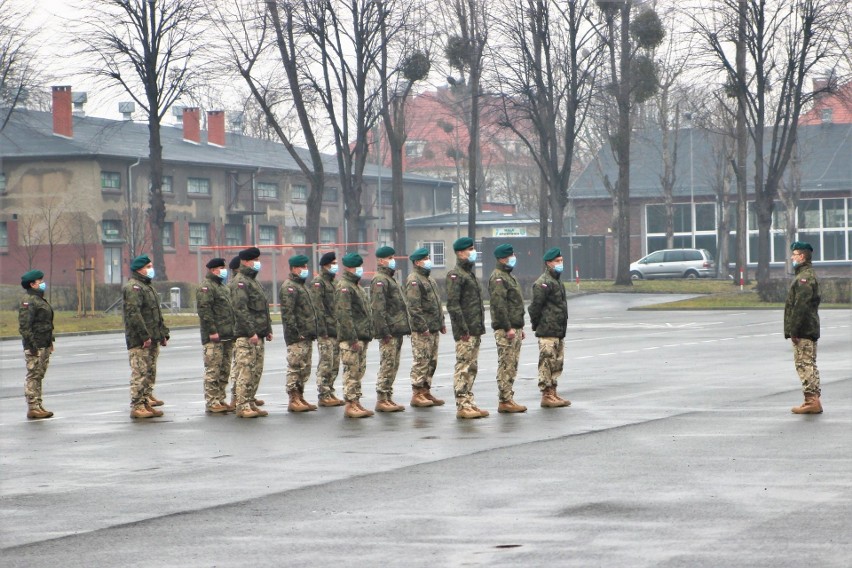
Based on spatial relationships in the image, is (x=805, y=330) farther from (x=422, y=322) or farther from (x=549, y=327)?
(x=422, y=322)

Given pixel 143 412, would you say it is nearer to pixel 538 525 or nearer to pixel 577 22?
pixel 538 525

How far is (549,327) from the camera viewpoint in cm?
1669

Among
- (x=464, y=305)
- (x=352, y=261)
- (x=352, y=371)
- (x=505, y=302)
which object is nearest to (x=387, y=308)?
(x=352, y=261)

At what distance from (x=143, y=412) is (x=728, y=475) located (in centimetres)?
759

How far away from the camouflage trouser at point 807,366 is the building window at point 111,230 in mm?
55172

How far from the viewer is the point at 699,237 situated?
82.2 m

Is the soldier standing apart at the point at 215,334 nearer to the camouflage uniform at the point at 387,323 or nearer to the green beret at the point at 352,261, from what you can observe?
the green beret at the point at 352,261

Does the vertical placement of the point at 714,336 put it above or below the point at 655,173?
below

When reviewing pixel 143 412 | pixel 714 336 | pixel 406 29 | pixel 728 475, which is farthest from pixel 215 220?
pixel 728 475

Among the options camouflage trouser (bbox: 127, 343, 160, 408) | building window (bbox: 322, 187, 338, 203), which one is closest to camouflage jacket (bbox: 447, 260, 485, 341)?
camouflage trouser (bbox: 127, 343, 160, 408)

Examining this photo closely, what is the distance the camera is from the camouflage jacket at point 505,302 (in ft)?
52.4

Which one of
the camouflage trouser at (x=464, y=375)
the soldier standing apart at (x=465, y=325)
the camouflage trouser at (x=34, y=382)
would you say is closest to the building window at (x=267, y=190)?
the camouflage trouser at (x=34, y=382)

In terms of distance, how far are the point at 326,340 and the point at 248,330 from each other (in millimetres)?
1272

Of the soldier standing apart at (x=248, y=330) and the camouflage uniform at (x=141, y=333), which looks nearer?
the soldier standing apart at (x=248, y=330)
